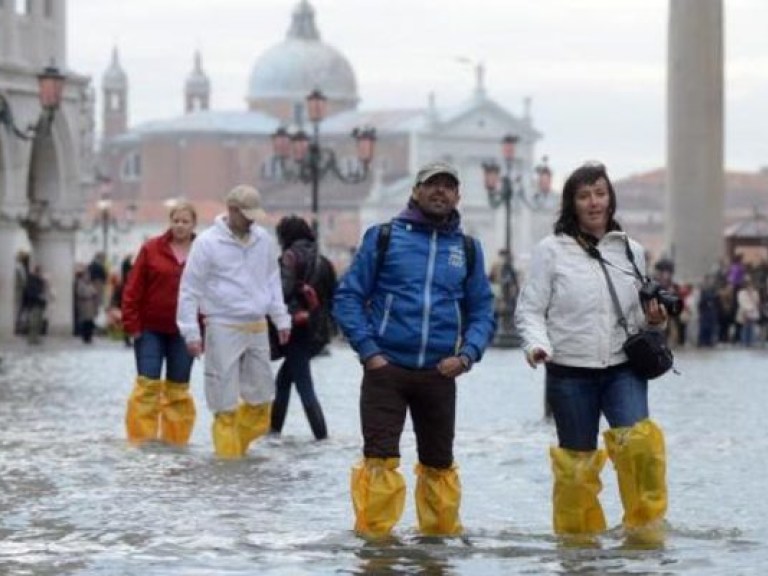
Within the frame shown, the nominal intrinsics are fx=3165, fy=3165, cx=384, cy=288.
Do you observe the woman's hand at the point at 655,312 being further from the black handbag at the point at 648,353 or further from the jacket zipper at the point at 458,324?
the jacket zipper at the point at 458,324

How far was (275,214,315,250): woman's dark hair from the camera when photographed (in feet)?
60.8

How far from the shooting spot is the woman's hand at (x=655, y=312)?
12.0 m

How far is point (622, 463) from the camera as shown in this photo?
1210cm


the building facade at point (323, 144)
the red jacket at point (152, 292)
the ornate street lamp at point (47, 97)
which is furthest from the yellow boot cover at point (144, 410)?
the building facade at point (323, 144)

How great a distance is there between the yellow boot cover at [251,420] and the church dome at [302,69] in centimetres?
16930

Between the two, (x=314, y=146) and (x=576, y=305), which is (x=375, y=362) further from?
(x=314, y=146)

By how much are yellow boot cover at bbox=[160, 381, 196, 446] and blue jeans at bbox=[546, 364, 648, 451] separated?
6.16 m

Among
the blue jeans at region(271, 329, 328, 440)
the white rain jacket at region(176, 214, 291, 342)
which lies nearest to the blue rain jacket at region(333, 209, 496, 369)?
the white rain jacket at region(176, 214, 291, 342)

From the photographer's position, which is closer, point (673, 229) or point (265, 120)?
point (673, 229)

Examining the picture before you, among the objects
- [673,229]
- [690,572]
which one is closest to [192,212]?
[690,572]

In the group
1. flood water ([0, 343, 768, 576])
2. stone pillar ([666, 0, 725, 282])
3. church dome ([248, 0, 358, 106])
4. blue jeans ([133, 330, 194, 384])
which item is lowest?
flood water ([0, 343, 768, 576])

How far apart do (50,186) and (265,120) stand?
137826mm

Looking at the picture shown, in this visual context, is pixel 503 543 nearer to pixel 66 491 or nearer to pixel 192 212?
pixel 66 491

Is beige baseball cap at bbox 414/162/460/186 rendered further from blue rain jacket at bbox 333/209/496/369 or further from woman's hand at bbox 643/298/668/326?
woman's hand at bbox 643/298/668/326
